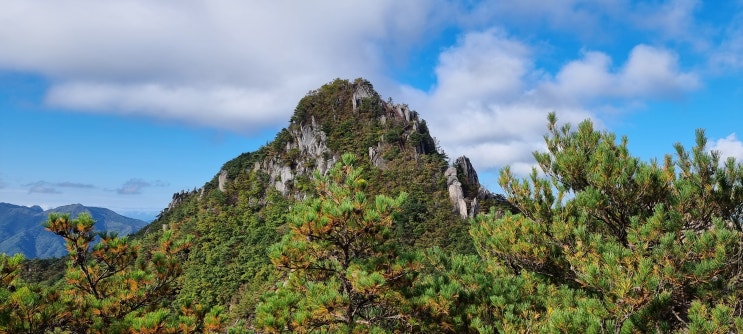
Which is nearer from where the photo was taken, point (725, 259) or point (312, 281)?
point (725, 259)

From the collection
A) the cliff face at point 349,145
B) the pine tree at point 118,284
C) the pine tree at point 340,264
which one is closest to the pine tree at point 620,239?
the pine tree at point 340,264

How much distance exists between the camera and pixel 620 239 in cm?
654

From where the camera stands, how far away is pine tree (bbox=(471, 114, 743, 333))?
471cm

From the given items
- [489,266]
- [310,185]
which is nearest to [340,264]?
[489,266]

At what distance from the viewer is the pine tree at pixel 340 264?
16.4ft

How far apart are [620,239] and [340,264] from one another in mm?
4349

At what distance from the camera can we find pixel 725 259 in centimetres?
495

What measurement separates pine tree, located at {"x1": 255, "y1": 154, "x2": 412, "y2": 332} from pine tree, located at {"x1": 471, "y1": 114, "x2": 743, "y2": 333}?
5.50 feet

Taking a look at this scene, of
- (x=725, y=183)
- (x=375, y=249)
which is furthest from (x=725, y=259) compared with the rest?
(x=375, y=249)

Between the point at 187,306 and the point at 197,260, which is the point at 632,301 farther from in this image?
the point at 197,260

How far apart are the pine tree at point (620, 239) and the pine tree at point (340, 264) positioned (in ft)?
5.50

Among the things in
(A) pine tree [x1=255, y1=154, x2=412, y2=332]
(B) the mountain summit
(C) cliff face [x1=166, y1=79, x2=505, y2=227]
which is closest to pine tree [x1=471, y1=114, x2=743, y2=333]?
(A) pine tree [x1=255, y1=154, x2=412, y2=332]

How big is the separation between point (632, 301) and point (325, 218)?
3.43 metres

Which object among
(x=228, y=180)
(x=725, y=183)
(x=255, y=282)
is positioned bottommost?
(x=255, y=282)
